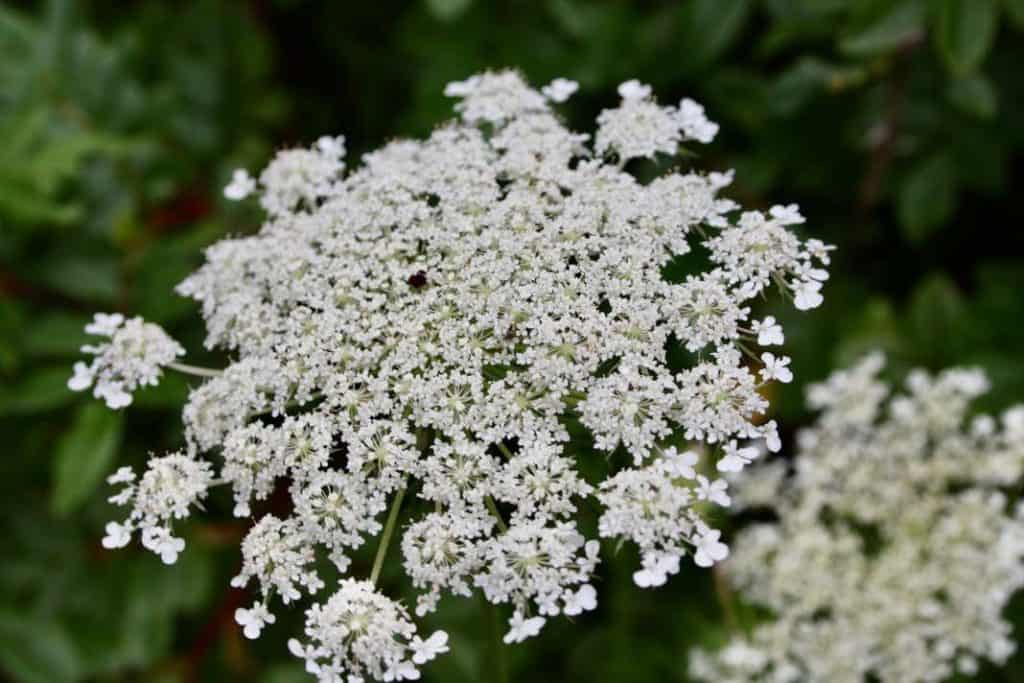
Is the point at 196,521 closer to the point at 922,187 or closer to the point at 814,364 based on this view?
the point at 814,364

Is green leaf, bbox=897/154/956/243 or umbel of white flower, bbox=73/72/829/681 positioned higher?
green leaf, bbox=897/154/956/243

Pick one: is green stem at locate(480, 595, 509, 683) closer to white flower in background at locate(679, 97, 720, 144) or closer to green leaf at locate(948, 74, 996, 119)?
white flower in background at locate(679, 97, 720, 144)

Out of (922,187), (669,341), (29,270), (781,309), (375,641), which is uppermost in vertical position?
(922,187)

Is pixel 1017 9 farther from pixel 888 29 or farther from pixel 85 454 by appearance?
pixel 85 454

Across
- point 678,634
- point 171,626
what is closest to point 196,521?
point 171,626

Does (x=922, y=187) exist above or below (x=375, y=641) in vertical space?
above

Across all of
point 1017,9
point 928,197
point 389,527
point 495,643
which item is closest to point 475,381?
point 389,527

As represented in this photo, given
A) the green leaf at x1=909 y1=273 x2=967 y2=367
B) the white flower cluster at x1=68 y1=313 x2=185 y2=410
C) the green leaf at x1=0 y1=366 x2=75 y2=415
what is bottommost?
the white flower cluster at x1=68 y1=313 x2=185 y2=410

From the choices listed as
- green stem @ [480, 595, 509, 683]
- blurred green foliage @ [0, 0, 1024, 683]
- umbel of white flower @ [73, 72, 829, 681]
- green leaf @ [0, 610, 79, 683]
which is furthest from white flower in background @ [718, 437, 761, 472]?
green leaf @ [0, 610, 79, 683]
